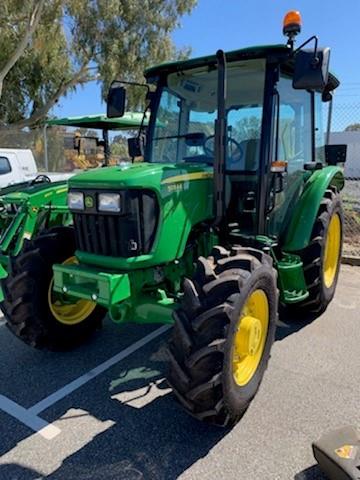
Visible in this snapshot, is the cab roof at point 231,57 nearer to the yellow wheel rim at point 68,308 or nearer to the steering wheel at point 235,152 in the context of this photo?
the steering wheel at point 235,152

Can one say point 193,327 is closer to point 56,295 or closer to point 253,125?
point 56,295

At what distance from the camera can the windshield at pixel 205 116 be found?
10.9 feet

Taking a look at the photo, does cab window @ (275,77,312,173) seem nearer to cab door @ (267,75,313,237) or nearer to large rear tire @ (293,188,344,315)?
cab door @ (267,75,313,237)

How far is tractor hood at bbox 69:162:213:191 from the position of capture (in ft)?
8.88

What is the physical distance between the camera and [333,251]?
4.57 m

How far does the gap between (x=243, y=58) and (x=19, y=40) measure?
573 inches

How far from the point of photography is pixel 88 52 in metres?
17.3

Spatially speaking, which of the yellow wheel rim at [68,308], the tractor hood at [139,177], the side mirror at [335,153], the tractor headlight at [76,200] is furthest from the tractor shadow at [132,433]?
the side mirror at [335,153]

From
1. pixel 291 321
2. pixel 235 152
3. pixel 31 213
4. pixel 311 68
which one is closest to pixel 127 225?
pixel 235 152

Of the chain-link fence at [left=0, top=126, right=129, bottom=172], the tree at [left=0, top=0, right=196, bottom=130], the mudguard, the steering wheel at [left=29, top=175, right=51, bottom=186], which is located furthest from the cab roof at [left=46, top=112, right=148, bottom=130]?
the tree at [left=0, top=0, right=196, bottom=130]

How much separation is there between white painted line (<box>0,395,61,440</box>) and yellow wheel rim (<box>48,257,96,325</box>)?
0.74 m

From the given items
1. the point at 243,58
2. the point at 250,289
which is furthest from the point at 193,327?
the point at 243,58

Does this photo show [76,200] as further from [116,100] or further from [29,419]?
[29,419]

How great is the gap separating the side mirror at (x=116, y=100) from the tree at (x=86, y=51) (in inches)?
514
